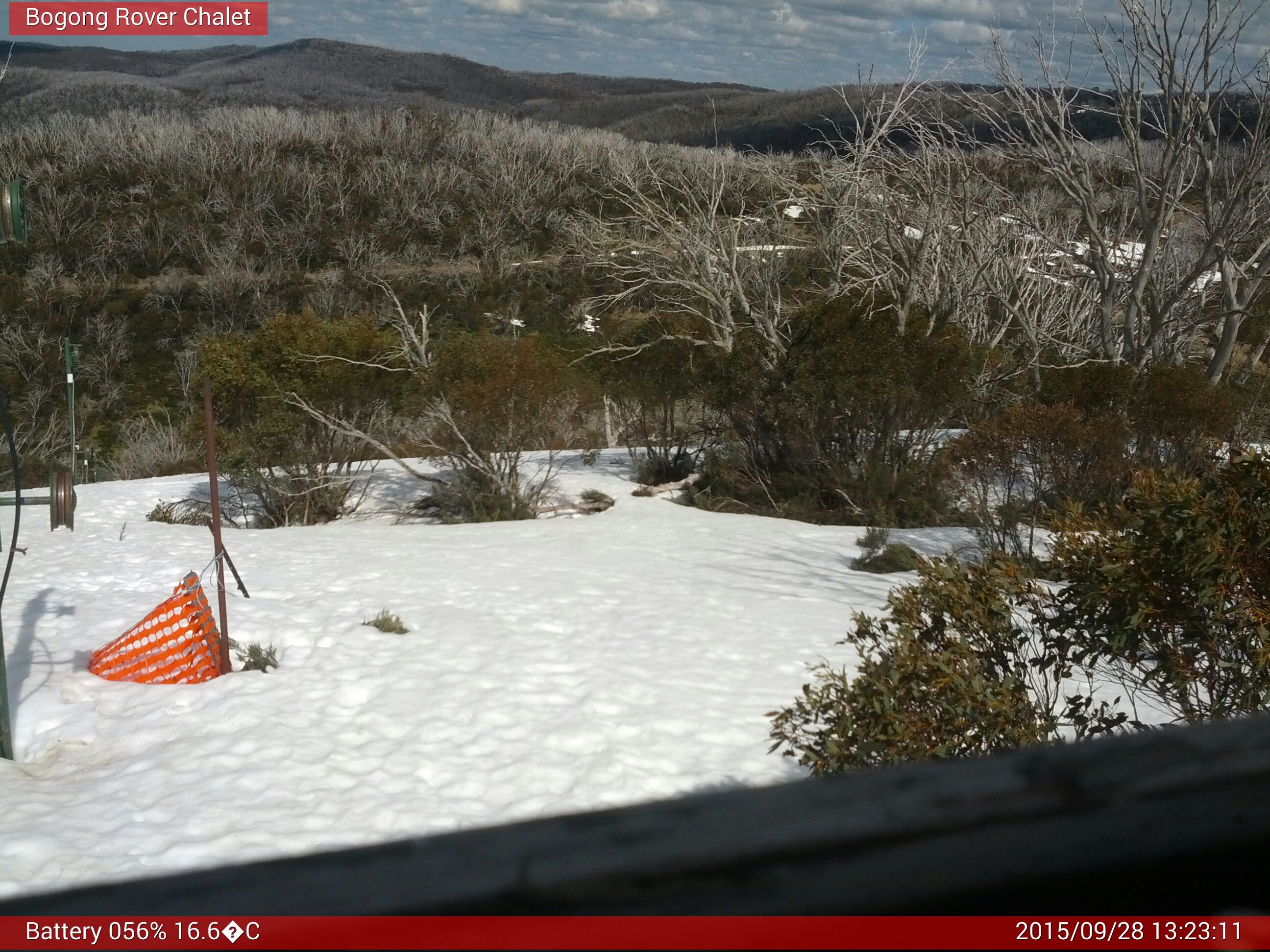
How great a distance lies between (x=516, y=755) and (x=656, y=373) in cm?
814

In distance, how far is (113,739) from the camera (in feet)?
17.0

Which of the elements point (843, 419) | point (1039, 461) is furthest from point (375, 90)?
point (1039, 461)

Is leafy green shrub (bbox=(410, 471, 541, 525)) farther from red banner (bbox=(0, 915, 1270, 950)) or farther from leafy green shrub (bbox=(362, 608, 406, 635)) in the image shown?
red banner (bbox=(0, 915, 1270, 950))

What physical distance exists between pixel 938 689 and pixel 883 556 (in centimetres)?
539

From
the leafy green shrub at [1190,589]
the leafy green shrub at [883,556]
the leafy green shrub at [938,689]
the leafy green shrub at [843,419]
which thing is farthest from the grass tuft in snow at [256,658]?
the leafy green shrub at [843,419]

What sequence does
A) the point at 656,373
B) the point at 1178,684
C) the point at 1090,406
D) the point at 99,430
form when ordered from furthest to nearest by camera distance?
1. the point at 99,430
2. the point at 656,373
3. the point at 1090,406
4. the point at 1178,684

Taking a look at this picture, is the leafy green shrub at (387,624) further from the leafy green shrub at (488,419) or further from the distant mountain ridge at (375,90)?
the distant mountain ridge at (375,90)

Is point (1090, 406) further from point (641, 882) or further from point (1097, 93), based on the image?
Result: point (641, 882)

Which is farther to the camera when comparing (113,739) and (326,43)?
(326,43)

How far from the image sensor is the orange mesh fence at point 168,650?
587 cm

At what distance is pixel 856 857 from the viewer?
0.64m

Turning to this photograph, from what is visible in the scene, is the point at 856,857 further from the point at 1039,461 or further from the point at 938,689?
the point at 1039,461

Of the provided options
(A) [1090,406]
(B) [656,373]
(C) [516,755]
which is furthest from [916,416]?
(C) [516,755]

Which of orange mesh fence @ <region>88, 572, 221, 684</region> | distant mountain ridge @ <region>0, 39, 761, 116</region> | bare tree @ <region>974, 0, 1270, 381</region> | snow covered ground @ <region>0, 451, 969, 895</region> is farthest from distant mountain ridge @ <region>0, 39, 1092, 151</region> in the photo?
orange mesh fence @ <region>88, 572, 221, 684</region>
